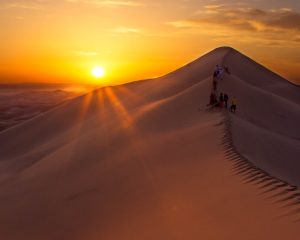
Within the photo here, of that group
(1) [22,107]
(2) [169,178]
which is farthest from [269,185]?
(1) [22,107]

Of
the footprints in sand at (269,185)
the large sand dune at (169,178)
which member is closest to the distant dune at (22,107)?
the large sand dune at (169,178)

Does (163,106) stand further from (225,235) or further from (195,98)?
(225,235)

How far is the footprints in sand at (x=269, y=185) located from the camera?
525cm

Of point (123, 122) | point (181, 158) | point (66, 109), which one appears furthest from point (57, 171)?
point (66, 109)

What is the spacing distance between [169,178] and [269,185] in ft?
9.48

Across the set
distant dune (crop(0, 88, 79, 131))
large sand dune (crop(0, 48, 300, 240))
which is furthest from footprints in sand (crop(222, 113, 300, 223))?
distant dune (crop(0, 88, 79, 131))

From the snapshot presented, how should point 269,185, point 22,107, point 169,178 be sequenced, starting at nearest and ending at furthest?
point 269,185 → point 169,178 → point 22,107

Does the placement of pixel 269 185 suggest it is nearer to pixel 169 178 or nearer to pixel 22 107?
pixel 169 178

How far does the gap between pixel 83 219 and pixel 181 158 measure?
302cm

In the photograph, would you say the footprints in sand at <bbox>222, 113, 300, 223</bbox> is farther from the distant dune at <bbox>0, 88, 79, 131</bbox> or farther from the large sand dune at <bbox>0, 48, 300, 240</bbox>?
the distant dune at <bbox>0, 88, 79, 131</bbox>

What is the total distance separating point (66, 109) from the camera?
103 ft

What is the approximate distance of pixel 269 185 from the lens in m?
6.37

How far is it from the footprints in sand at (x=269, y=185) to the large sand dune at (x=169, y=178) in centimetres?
2

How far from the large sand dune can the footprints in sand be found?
19 mm
